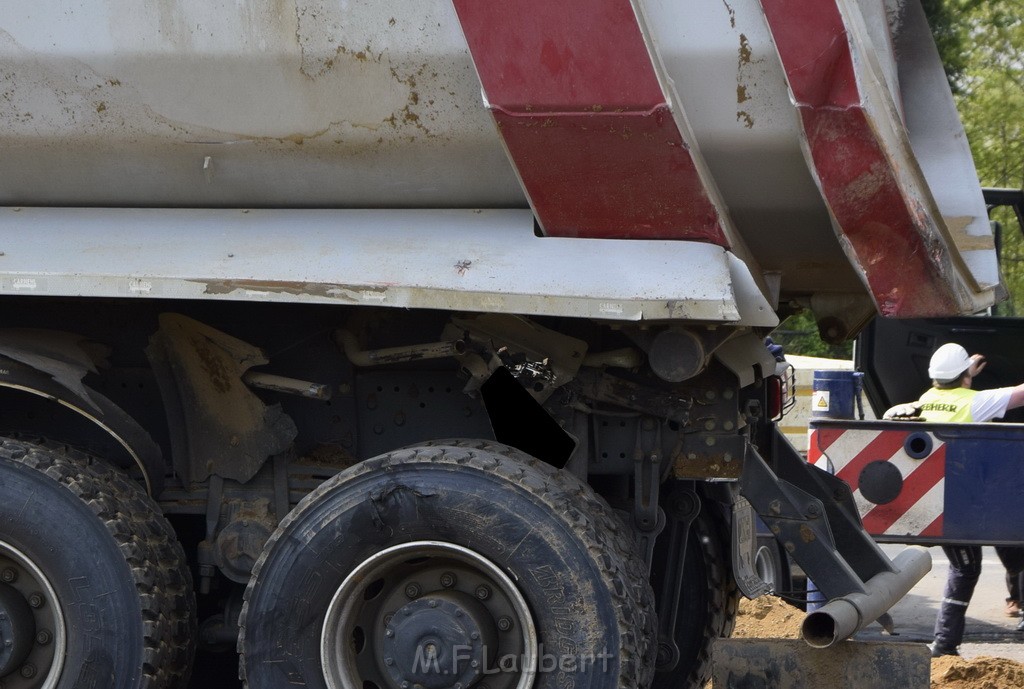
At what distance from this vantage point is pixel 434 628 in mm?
3443

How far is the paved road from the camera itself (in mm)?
6840

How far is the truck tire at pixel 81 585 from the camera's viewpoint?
353 centimetres

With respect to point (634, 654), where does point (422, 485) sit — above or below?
above

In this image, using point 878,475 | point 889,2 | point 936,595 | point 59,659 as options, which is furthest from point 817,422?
point 59,659

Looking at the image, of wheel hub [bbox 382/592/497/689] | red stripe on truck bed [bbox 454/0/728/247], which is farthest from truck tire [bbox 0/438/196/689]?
red stripe on truck bed [bbox 454/0/728/247]

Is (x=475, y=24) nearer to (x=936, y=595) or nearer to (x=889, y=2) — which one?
(x=889, y=2)

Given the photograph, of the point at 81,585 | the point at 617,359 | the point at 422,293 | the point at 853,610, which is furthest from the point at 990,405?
the point at 81,585

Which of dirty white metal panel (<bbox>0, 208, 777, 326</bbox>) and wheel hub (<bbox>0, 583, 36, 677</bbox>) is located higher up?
dirty white metal panel (<bbox>0, 208, 777, 326</bbox>)

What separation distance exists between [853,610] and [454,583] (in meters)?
1.14

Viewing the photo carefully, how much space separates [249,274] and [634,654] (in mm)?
1458

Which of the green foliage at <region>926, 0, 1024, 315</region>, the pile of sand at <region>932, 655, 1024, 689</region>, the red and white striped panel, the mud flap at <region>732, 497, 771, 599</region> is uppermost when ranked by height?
the green foliage at <region>926, 0, 1024, 315</region>

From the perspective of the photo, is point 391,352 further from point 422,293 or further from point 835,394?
point 835,394

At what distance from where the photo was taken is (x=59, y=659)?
3.58 metres

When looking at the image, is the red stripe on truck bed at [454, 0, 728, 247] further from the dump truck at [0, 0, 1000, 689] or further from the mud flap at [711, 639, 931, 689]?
the mud flap at [711, 639, 931, 689]
